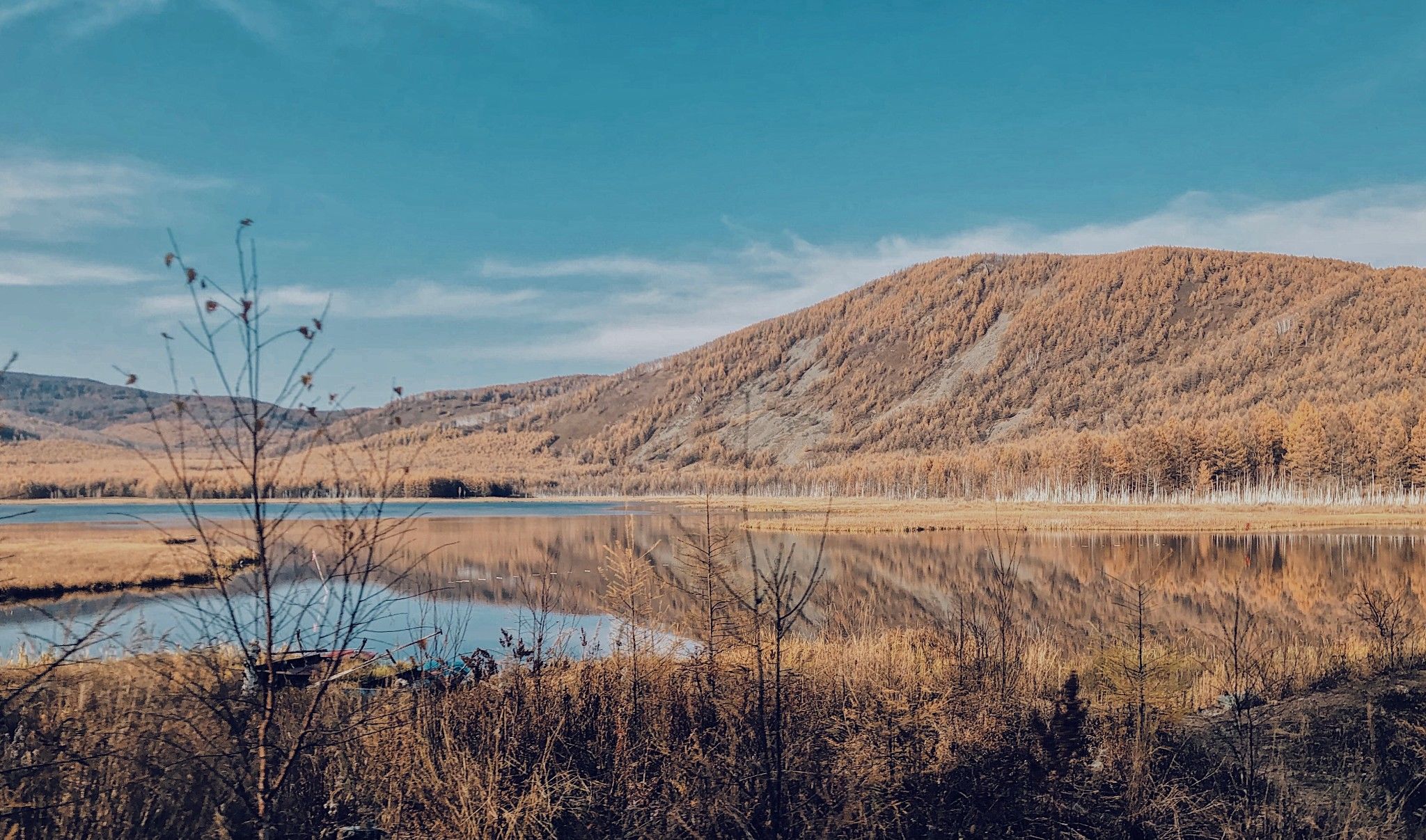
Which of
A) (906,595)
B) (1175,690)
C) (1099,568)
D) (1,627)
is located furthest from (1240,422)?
(1,627)

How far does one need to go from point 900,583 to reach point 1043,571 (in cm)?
709

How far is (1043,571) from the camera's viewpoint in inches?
1204

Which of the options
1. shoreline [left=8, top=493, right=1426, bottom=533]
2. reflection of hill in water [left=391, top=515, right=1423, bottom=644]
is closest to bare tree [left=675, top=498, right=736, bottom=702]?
reflection of hill in water [left=391, top=515, right=1423, bottom=644]

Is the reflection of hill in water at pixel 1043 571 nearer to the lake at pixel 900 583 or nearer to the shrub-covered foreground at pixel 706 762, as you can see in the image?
A: the lake at pixel 900 583

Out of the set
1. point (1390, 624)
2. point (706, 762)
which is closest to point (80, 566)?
point (706, 762)

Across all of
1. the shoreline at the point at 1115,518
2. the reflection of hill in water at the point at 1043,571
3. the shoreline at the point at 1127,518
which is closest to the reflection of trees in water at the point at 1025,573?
the reflection of hill in water at the point at 1043,571

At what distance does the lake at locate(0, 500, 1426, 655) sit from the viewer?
11.2m

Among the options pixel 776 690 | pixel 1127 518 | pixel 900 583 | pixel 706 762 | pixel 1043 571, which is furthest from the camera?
pixel 1127 518

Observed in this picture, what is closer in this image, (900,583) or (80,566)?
(900,583)

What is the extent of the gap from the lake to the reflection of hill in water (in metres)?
0.12

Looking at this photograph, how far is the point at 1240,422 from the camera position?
96.8 meters

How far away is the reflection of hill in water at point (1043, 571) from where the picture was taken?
19172 millimetres

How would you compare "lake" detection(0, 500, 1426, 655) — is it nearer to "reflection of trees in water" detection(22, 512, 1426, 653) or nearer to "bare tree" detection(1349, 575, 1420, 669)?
"reflection of trees in water" detection(22, 512, 1426, 653)

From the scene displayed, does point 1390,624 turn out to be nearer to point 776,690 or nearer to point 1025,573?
point 776,690
